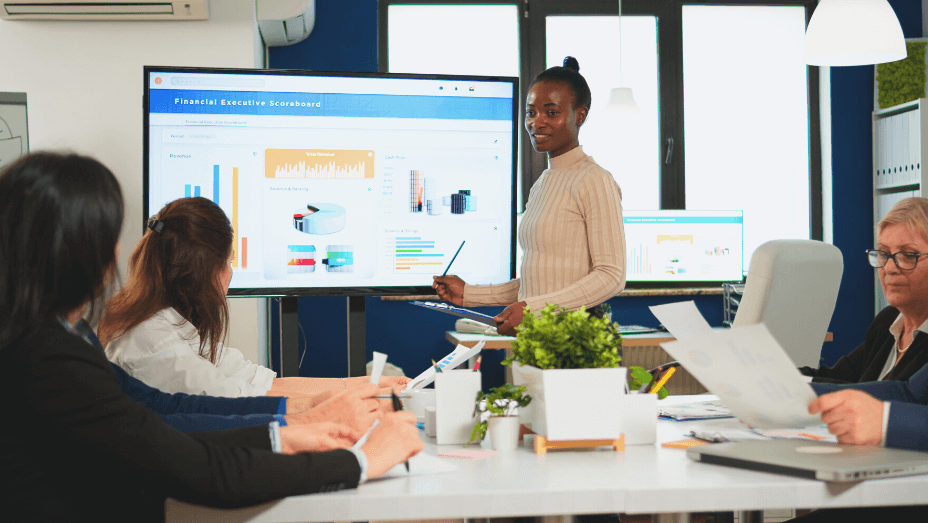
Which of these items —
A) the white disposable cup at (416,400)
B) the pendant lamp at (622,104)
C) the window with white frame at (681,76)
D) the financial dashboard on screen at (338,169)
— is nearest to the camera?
the white disposable cup at (416,400)

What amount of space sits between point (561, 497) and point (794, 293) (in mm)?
1969

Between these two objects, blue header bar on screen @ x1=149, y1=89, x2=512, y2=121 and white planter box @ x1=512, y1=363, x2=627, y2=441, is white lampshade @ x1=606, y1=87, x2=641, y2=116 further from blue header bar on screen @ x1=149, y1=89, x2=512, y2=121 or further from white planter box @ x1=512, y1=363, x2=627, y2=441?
white planter box @ x1=512, y1=363, x2=627, y2=441

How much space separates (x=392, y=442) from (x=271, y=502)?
17 centimetres

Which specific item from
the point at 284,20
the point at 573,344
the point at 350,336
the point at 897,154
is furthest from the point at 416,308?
the point at 573,344

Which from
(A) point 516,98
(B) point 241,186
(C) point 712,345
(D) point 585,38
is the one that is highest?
(D) point 585,38

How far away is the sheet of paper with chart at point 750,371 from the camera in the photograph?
3.01 ft

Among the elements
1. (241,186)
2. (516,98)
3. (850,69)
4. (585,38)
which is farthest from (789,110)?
(241,186)

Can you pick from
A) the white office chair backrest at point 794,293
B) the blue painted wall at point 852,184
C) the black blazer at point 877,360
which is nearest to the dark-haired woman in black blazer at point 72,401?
the black blazer at point 877,360

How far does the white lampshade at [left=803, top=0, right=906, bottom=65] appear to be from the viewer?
7.62 feet

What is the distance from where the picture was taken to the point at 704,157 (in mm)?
4531

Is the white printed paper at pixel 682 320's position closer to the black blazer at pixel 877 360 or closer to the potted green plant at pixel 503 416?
the potted green plant at pixel 503 416

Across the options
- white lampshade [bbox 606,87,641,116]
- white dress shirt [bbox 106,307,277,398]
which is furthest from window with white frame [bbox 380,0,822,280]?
white dress shirt [bbox 106,307,277,398]

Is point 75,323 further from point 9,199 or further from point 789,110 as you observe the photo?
point 789,110

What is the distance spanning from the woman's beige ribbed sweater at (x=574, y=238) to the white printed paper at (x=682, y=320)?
52 cm
